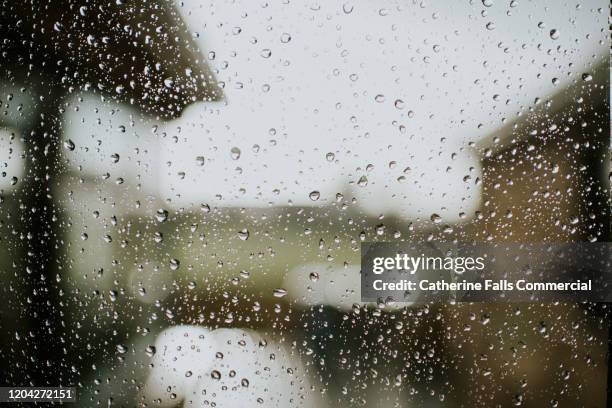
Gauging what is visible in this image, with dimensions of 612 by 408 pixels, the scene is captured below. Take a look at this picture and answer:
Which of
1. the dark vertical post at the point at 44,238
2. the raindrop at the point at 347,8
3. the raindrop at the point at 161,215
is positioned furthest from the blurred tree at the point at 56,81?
the raindrop at the point at 347,8

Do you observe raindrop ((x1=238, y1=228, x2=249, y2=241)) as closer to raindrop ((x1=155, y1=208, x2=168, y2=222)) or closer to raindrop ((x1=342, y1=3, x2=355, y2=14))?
raindrop ((x1=155, y1=208, x2=168, y2=222))

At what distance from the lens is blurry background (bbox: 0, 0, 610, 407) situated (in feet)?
1.82

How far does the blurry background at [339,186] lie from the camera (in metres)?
0.55

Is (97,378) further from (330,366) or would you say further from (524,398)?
(524,398)

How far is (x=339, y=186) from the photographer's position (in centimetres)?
56

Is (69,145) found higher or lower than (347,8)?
lower

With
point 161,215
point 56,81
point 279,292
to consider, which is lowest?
point 279,292

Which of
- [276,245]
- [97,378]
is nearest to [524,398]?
[276,245]

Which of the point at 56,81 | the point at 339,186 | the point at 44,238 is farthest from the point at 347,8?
the point at 44,238

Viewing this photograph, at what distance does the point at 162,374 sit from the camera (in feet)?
1.88

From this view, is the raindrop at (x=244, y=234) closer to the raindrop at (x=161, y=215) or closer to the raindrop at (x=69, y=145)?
the raindrop at (x=161, y=215)

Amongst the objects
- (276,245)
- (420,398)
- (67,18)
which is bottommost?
(420,398)

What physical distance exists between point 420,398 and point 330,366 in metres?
0.15

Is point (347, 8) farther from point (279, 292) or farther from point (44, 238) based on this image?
point (44, 238)
